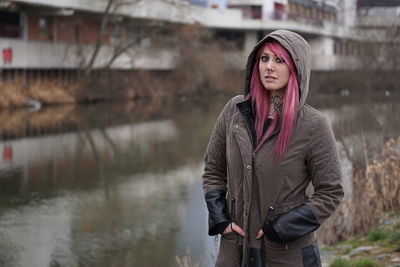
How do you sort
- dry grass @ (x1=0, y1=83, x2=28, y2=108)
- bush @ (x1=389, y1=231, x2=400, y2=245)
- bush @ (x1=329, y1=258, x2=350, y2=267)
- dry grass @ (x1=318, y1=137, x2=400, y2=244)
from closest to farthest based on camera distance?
bush @ (x1=329, y1=258, x2=350, y2=267)
bush @ (x1=389, y1=231, x2=400, y2=245)
dry grass @ (x1=318, y1=137, x2=400, y2=244)
dry grass @ (x1=0, y1=83, x2=28, y2=108)

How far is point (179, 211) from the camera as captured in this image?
39.4 feet

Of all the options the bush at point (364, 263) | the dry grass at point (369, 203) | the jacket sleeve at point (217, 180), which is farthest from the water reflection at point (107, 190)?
the jacket sleeve at point (217, 180)

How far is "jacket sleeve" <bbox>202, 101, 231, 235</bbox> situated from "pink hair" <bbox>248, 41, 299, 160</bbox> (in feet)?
0.55

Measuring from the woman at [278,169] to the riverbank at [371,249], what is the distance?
3639 mm

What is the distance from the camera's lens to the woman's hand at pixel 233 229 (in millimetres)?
3563

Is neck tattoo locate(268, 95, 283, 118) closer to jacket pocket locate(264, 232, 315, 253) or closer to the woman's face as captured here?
the woman's face

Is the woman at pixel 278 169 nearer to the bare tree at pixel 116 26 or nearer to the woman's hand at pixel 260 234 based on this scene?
the woman's hand at pixel 260 234

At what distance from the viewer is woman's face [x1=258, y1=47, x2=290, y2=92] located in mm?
3541

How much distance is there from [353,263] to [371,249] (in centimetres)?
85

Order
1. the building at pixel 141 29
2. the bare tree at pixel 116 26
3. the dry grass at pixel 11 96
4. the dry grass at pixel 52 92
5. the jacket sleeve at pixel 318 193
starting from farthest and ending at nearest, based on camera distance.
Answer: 1. the bare tree at pixel 116 26
2. the building at pixel 141 29
3. the dry grass at pixel 52 92
4. the dry grass at pixel 11 96
5. the jacket sleeve at pixel 318 193

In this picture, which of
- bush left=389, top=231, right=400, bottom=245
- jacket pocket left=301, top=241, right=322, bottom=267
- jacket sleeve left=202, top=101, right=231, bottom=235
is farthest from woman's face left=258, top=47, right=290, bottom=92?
bush left=389, top=231, right=400, bottom=245

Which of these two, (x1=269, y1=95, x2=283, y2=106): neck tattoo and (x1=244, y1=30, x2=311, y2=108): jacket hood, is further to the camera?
(x1=269, y1=95, x2=283, y2=106): neck tattoo

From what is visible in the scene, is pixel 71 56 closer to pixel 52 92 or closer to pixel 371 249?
pixel 52 92

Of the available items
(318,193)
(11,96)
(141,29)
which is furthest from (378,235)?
(141,29)
